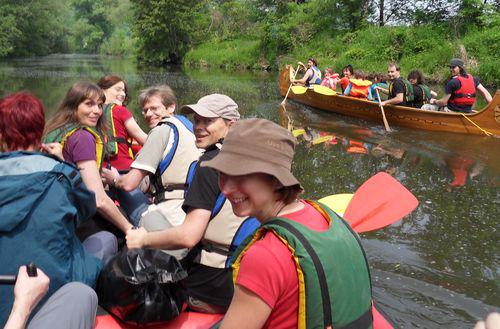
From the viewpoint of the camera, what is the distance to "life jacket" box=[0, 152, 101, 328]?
166 centimetres

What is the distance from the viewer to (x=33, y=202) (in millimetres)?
1670

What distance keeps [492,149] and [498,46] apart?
12.2 m

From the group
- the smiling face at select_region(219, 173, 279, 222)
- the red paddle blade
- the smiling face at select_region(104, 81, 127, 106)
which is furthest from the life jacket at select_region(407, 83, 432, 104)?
the smiling face at select_region(219, 173, 279, 222)

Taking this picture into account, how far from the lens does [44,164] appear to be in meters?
1.75

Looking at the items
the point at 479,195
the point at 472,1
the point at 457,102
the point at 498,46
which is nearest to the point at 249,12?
the point at 472,1

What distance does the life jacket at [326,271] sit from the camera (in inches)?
48.3

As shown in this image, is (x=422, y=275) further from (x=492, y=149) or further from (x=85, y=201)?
(x=492, y=149)

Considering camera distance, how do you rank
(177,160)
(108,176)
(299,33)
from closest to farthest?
(177,160) → (108,176) → (299,33)

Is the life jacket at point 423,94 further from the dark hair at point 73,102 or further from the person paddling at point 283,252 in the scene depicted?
the person paddling at point 283,252

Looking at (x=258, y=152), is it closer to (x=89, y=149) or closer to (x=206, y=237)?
(x=206, y=237)

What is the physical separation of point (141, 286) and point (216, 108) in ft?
3.10

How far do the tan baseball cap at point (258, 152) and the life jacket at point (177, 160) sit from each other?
1.31m

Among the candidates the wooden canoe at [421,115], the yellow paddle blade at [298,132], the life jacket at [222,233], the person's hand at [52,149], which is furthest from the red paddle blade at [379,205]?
the yellow paddle blade at [298,132]

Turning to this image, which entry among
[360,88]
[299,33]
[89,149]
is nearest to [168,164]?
[89,149]
